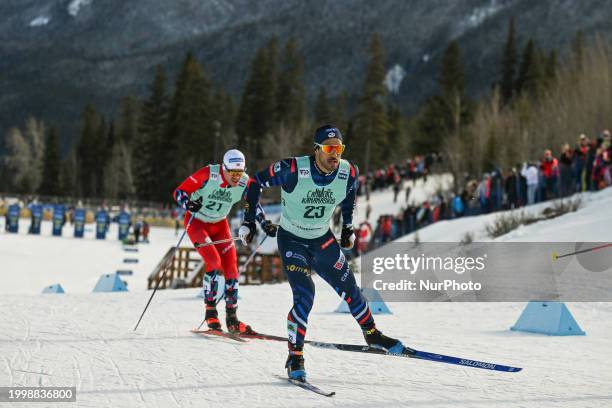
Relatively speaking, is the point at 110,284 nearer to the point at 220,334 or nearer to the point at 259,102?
the point at 220,334

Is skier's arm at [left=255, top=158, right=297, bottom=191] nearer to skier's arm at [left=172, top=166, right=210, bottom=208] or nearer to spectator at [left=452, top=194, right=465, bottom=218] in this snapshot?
skier's arm at [left=172, top=166, right=210, bottom=208]

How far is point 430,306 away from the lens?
12.5m

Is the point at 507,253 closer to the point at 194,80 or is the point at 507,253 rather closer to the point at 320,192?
the point at 320,192

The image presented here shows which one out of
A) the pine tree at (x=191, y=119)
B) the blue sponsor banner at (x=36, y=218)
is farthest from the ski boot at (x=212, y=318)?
the pine tree at (x=191, y=119)

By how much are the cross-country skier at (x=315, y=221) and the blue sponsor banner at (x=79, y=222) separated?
1362 inches

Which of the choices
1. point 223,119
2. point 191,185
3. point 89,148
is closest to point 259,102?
point 223,119

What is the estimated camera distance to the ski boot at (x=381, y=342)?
6.47 m

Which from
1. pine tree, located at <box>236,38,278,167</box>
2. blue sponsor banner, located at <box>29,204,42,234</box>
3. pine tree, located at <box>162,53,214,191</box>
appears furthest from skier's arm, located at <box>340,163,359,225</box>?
pine tree, located at <box>236,38,278,167</box>

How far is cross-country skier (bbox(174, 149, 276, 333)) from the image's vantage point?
29.1 feet

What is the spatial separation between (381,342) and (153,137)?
251ft

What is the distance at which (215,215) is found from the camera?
31.0 feet

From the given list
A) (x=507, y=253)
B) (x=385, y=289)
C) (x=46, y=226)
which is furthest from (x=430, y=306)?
(x=46, y=226)

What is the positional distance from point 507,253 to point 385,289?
2.82 meters

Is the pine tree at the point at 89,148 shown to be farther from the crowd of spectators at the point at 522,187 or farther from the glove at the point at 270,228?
the glove at the point at 270,228
